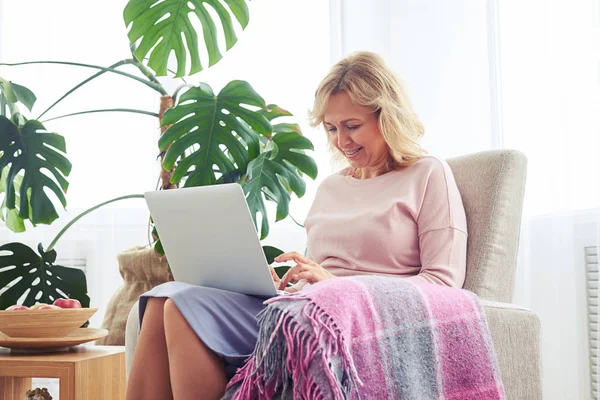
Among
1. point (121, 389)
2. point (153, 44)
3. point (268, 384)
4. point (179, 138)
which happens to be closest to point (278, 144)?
point (179, 138)

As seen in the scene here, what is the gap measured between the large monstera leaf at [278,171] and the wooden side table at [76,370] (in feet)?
2.22

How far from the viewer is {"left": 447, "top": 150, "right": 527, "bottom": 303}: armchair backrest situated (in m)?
1.59

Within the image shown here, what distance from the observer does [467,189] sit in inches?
67.2

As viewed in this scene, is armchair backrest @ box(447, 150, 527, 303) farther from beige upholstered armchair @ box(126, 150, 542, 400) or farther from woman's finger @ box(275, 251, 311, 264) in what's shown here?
woman's finger @ box(275, 251, 311, 264)

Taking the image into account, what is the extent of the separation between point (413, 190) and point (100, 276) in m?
1.87

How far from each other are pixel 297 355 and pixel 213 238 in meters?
0.38

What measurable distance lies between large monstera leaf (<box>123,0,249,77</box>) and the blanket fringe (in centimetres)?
123

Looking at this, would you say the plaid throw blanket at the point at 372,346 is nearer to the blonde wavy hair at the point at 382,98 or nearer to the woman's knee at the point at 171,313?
the woman's knee at the point at 171,313

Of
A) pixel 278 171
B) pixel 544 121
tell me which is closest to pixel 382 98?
pixel 278 171

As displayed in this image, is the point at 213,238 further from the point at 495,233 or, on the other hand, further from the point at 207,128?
the point at 207,128

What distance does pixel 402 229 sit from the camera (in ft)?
5.37

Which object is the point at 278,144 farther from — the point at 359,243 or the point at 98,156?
the point at 98,156

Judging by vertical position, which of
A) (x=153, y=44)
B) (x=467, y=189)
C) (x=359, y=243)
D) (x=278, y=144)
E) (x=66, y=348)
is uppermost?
(x=153, y=44)

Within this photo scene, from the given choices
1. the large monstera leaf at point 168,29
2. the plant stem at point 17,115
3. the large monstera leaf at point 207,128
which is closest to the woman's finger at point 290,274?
the large monstera leaf at point 207,128
